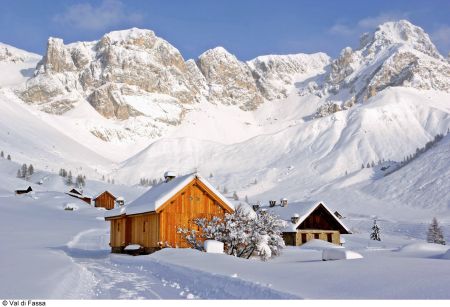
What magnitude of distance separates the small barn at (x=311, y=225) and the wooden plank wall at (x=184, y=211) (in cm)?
2258

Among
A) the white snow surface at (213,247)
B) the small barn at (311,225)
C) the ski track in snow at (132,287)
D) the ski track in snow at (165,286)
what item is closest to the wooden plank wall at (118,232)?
the white snow surface at (213,247)

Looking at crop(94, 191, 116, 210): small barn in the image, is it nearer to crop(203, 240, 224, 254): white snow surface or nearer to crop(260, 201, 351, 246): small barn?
crop(260, 201, 351, 246): small barn

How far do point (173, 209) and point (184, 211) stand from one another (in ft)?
2.24

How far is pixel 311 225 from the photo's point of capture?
5600cm

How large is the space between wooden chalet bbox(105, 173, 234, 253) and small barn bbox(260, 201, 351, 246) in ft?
73.6

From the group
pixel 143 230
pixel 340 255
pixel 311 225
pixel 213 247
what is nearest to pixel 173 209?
pixel 143 230

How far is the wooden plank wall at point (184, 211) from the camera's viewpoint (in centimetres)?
3200

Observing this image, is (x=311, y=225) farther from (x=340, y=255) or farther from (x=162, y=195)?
(x=340, y=255)

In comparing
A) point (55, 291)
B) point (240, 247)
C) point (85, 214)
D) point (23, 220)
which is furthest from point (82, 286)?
point (85, 214)

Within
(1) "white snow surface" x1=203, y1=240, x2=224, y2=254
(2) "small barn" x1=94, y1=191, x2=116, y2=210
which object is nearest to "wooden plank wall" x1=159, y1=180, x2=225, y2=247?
(1) "white snow surface" x1=203, y1=240, x2=224, y2=254

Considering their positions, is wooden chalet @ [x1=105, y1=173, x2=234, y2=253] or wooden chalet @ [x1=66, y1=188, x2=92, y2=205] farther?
wooden chalet @ [x1=66, y1=188, x2=92, y2=205]

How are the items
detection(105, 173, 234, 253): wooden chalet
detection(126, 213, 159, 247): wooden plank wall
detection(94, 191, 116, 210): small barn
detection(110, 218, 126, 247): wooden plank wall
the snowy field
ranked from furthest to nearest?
detection(94, 191, 116, 210): small barn < detection(110, 218, 126, 247): wooden plank wall < detection(126, 213, 159, 247): wooden plank wall < detection(105, 173, 234, 253): wooden chalet < the snowy field

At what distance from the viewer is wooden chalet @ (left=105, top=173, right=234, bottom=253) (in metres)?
31.8
